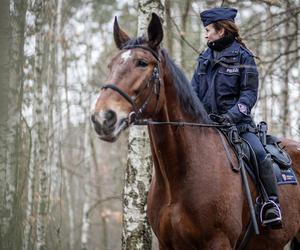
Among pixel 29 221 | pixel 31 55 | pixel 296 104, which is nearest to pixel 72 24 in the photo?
pixel 31 55

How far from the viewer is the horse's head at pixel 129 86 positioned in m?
4.12

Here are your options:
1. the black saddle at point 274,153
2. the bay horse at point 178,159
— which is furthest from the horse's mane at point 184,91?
the black saddle at point 274,153

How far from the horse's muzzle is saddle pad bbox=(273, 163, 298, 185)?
2.55 m

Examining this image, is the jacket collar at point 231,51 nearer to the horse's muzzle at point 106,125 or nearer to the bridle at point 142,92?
the bridle at point 142,92

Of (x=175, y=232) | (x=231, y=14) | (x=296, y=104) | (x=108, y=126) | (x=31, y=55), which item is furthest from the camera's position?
(x=296, y=104)

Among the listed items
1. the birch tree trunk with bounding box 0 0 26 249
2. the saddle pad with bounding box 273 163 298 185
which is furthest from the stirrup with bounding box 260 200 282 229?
the birch tree trunk with bounding box 0 0 26 249

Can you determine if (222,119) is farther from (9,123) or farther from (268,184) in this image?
(9,123)

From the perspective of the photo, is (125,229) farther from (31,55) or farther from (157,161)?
(31,55)

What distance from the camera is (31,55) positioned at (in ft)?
39.3

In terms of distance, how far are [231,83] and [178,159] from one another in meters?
1.24

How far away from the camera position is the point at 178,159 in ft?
16.4

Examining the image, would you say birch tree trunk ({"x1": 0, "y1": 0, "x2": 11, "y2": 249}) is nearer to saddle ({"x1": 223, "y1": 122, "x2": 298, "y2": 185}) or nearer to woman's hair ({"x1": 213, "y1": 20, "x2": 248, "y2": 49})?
woman's hair ({"x1": 213, "y1": 20, "x2": 248, "y2": 49})

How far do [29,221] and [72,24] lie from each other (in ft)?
35.2

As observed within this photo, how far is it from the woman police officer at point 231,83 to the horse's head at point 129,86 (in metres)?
1.17
